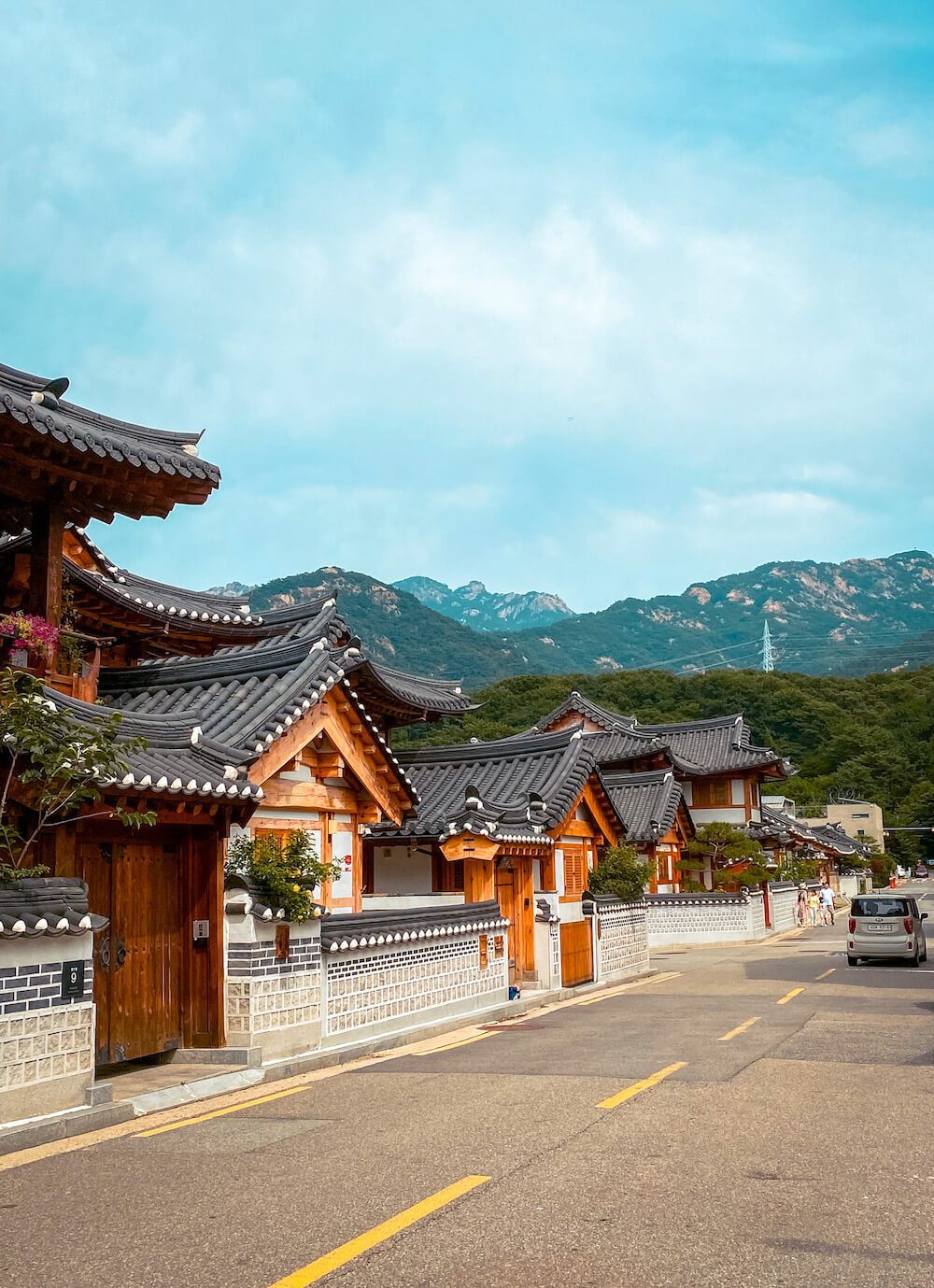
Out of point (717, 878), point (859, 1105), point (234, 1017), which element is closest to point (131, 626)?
point (234, 1017)

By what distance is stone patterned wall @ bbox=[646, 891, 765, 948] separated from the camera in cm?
4228

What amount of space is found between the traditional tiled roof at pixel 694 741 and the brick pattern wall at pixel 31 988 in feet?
136

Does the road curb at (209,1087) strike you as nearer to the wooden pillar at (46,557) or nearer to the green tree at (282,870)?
the green tree at (282,870)

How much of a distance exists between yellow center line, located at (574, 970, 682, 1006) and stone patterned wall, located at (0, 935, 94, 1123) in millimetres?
12253

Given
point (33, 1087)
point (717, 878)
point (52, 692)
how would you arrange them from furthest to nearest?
point (717, 878) → point (52, 692) → point (33, 1087)

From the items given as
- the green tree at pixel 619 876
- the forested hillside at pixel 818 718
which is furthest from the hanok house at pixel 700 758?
the forested hillside at pixel 818 718

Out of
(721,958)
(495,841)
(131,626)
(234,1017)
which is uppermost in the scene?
(131,626)

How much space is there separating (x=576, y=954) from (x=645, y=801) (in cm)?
2112

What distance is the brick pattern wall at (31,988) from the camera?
9352 mm

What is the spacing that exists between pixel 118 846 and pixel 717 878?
35930 mm

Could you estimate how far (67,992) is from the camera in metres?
9.94

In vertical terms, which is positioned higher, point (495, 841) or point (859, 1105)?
point (495, 841)

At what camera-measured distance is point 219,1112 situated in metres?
10.4

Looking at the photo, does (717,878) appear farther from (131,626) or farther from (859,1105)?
(859,1105)
